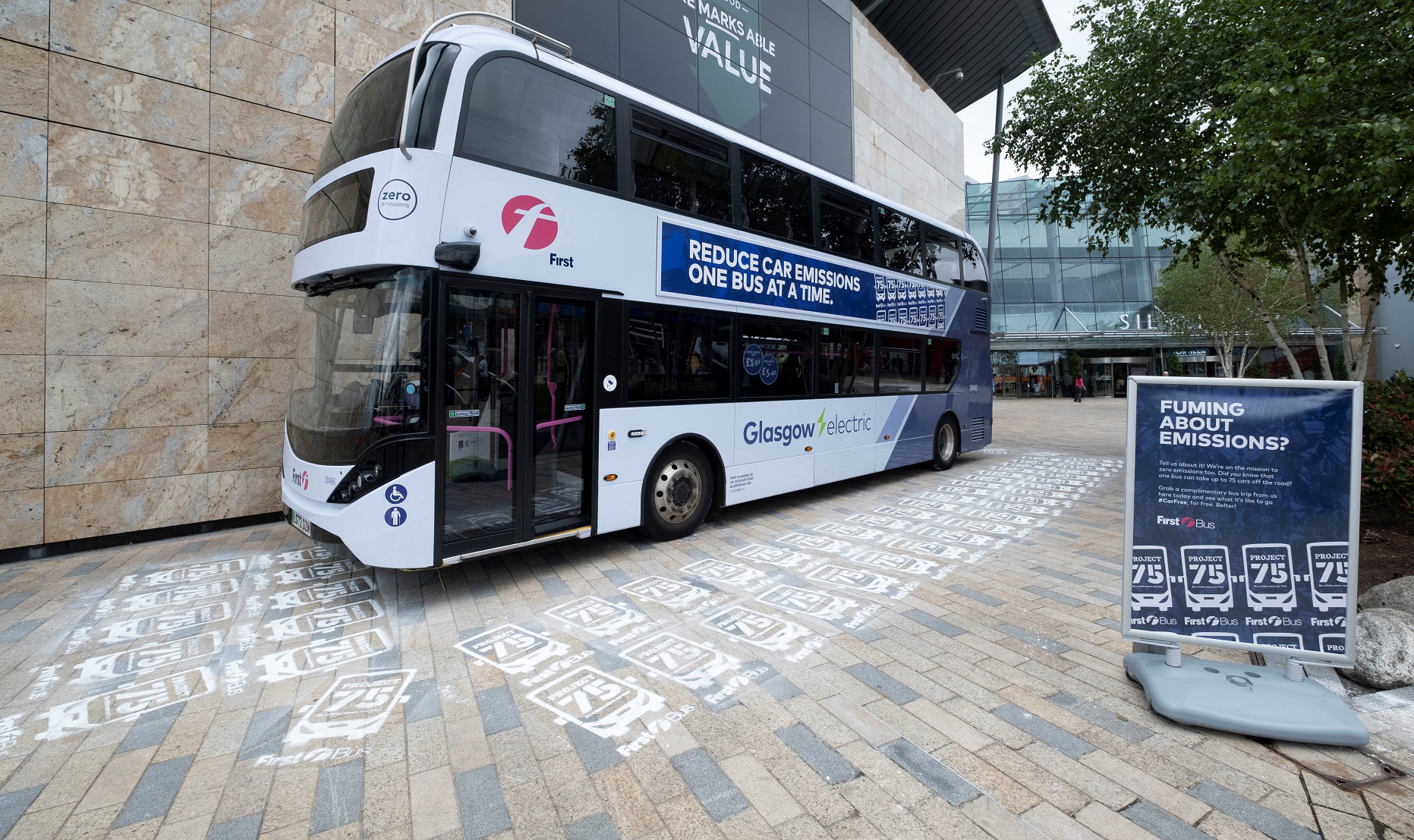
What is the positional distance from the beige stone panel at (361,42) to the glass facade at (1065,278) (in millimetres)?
38605

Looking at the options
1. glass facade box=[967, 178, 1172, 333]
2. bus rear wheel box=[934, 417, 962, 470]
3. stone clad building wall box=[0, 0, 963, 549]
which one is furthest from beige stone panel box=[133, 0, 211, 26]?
glass facade box=[967, 178, 1172, 333]

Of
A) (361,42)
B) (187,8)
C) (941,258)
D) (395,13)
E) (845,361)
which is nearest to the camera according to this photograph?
(187,8)

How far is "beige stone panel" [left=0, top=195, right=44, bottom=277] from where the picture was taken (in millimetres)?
5660

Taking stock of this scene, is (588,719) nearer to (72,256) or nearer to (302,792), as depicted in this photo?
(302,792)

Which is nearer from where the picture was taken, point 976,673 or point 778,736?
point 778,736

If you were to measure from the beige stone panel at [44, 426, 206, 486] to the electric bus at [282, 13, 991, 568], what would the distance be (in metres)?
2.65

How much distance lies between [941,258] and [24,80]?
1097 cm

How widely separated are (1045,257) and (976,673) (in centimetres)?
4595

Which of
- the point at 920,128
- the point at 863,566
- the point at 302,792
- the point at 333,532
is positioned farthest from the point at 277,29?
the point at 920,128

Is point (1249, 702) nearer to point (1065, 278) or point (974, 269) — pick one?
point (974, 269)

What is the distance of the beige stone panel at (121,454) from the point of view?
5.99 metres

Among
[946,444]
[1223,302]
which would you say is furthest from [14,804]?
[1223,302]

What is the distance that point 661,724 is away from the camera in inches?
115

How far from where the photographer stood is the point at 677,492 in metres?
6.20
